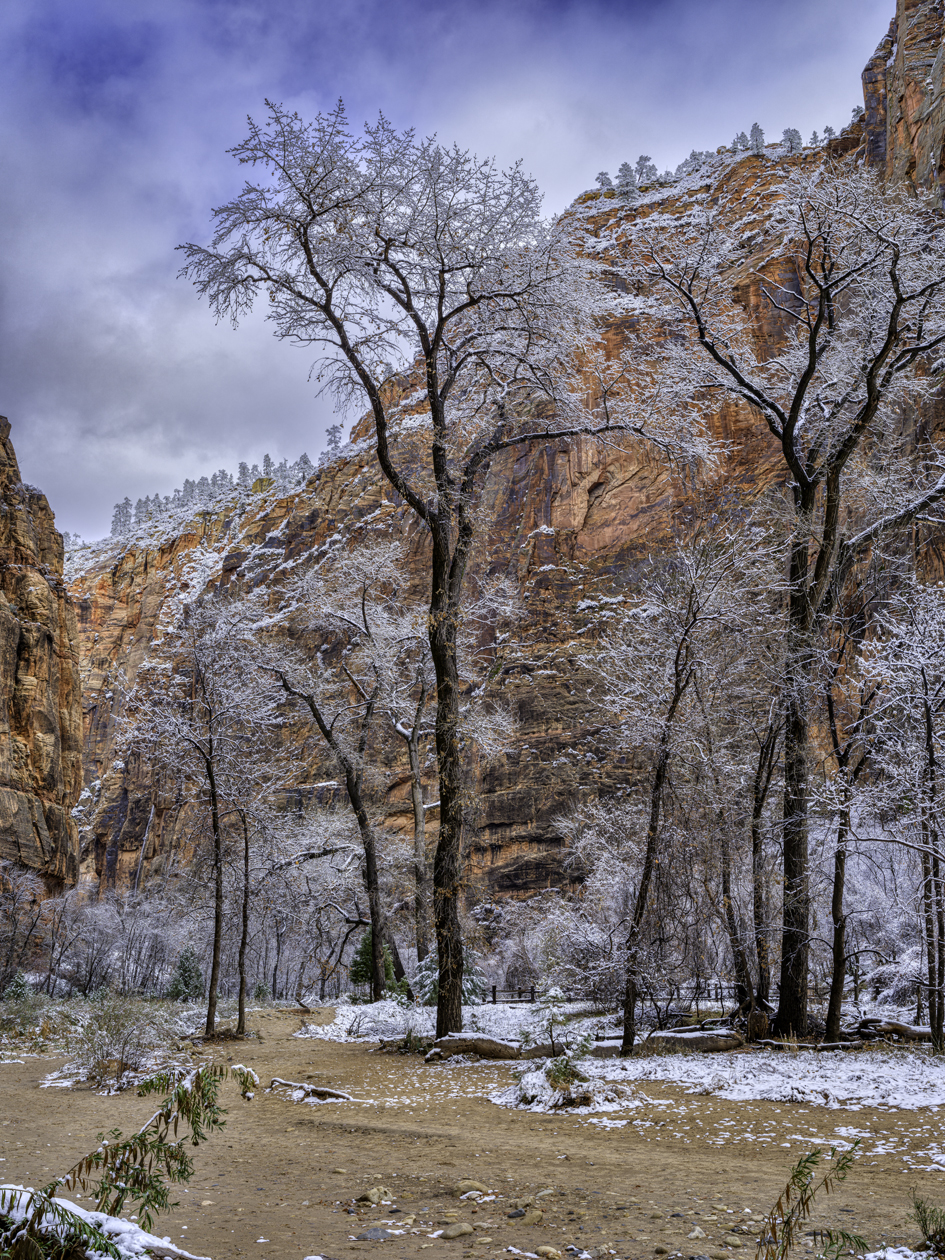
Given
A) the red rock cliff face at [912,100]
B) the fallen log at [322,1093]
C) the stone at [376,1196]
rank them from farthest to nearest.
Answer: the red rock cliff face at [912,100] → the fallen log at [322,1093] → the stone at [376,1196]

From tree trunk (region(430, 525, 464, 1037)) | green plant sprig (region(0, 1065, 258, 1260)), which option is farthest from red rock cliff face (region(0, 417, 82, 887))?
green plant sprig (region(0, 1065, 258, 1260))

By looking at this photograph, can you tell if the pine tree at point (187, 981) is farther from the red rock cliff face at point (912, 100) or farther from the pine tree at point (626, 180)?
the pine tree at point (626, 180)

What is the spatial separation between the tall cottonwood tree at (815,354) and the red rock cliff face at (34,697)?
119 ft

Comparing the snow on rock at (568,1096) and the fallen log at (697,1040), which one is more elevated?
the snow on rock at (568,1096)

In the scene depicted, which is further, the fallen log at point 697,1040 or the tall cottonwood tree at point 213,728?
the tall cottonwood tree at point 213,728

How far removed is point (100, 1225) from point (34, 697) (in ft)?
140

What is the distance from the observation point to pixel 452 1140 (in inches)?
215

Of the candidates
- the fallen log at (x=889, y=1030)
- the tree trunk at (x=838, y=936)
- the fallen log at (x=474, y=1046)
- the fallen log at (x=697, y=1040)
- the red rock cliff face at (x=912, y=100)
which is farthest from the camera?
the red rock cliff face at (x=912, y=100)

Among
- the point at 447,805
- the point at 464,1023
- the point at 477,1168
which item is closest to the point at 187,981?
the point at 464,1023

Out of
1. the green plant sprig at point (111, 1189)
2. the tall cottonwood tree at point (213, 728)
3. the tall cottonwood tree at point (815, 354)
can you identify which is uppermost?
the tall cottonwood tree at point (815, 354)

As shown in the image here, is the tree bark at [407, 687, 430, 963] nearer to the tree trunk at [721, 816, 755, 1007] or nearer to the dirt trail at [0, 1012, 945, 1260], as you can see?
the tree trunk at [721, 816, 755, 1007]

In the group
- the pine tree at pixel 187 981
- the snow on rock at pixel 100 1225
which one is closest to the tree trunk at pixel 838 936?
the snow on rock at pixel 100 1225

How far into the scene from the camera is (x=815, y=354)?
10445 millimetres

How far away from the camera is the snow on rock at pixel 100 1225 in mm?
2090
